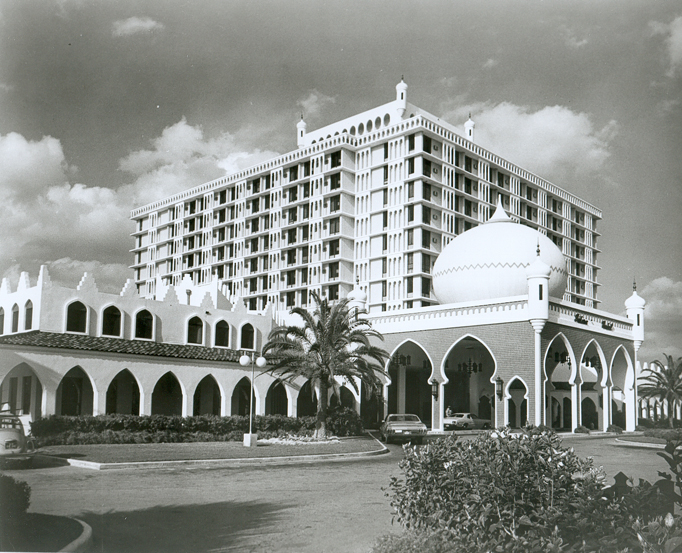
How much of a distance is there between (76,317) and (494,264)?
21497 millimetres

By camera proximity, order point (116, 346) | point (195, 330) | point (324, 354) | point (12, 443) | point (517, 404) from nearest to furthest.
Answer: point (12, 443) < point (324, 354) < point (116, 346) < point (195, 330) < point (517, 404)

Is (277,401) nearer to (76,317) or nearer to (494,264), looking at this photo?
(76,317)

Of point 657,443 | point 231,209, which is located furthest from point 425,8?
point 231,209

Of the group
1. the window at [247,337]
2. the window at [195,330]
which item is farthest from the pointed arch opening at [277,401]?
the window at [195,330]

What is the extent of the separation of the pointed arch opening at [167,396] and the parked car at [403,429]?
11.2m

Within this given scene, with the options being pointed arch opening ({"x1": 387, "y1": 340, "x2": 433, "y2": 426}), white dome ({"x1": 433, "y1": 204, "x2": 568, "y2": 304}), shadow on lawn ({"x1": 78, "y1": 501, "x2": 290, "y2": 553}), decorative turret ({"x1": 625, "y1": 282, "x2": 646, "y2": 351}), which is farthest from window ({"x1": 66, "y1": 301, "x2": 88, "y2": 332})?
decorative turret ({"x1": 625, "y1": 282, "x2": 646, "y2": 351})

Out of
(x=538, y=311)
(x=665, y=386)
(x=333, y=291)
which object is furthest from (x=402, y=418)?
(x=333, y=291)

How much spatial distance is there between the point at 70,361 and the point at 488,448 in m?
25.0

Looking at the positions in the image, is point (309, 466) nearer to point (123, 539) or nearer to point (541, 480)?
point (123, 539)

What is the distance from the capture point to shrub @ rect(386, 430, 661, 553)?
A: 8.68 m

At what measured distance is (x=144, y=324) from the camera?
123 ft

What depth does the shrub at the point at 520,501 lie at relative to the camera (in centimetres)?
868

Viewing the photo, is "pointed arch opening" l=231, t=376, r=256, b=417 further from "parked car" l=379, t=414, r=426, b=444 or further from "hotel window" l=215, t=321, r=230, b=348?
"parked car" l=379, t=414, r=426, b=444

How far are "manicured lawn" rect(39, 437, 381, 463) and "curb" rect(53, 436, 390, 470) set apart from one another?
0.36m
